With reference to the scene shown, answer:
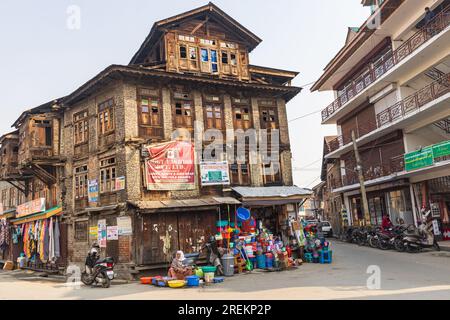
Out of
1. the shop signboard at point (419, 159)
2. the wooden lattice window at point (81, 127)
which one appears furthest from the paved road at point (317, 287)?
the wooden lattice window at point (81, 127)

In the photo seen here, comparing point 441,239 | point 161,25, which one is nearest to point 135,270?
point 161,25

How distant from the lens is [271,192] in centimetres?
1917

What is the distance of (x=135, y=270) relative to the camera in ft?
53.4

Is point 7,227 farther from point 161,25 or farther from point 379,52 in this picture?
point 379,52

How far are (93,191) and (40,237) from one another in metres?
6.48

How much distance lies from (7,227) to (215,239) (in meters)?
20.1

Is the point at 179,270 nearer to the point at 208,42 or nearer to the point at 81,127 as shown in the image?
the point at 81,127

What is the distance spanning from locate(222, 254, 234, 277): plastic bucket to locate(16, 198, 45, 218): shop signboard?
12806mm

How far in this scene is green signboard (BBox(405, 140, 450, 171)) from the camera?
2014 centimetres

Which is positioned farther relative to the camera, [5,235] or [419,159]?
[5,235]

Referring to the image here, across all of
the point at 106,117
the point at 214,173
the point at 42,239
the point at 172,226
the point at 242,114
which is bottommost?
the point at 42,239

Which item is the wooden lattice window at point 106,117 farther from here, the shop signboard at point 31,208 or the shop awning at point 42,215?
the shop signboard at point 31,208

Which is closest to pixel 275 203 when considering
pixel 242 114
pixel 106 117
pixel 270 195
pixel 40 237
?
pixel 270 195

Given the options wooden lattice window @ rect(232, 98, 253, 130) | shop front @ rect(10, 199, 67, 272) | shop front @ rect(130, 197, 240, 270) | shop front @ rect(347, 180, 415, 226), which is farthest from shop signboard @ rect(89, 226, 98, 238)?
shop front @ rect(347, 180, 415, 226)
